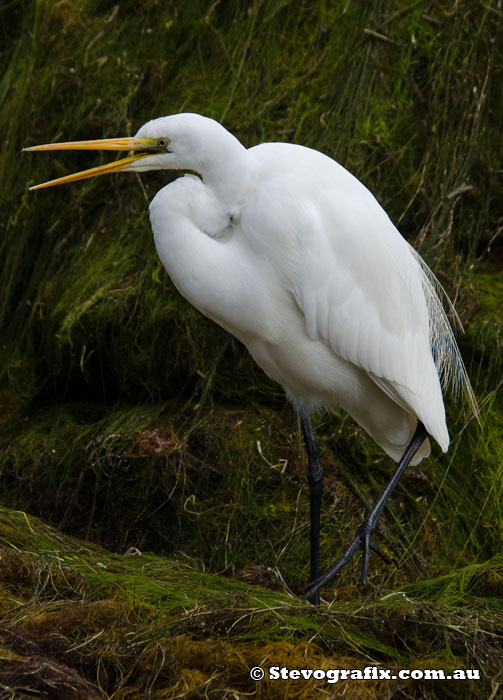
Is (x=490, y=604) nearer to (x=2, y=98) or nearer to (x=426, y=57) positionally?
(x=426, y=57)

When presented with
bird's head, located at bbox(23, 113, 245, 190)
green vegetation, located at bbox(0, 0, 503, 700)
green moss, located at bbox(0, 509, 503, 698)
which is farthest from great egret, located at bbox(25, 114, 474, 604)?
green vegetation, located at bbox(0, 0, 503, 700)

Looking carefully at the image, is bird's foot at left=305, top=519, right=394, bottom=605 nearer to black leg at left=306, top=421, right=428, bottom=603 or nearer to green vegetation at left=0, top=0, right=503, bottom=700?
black leg at left=306, top=421, right=428, bottom=603

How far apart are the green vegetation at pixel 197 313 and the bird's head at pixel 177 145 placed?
0.99 metres

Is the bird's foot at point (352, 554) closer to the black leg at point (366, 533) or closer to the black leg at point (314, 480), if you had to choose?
the black leg at point (366, 533)

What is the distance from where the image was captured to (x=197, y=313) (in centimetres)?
310

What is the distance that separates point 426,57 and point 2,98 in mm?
1691

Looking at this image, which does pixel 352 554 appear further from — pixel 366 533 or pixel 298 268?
pixel 298 268

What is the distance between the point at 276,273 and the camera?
2182mm

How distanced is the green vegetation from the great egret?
52cm

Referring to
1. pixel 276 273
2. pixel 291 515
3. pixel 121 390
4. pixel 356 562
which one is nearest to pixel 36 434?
pixel 121 390

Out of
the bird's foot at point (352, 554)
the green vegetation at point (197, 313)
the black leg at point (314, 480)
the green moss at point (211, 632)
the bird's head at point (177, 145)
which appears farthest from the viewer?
the green vegetation at point (197, 313)

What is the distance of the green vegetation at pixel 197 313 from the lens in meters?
2.96

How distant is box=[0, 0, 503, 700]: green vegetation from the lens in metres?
2.96

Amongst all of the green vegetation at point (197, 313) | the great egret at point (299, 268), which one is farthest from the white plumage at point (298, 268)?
the green vegetation at point (197, 313)
